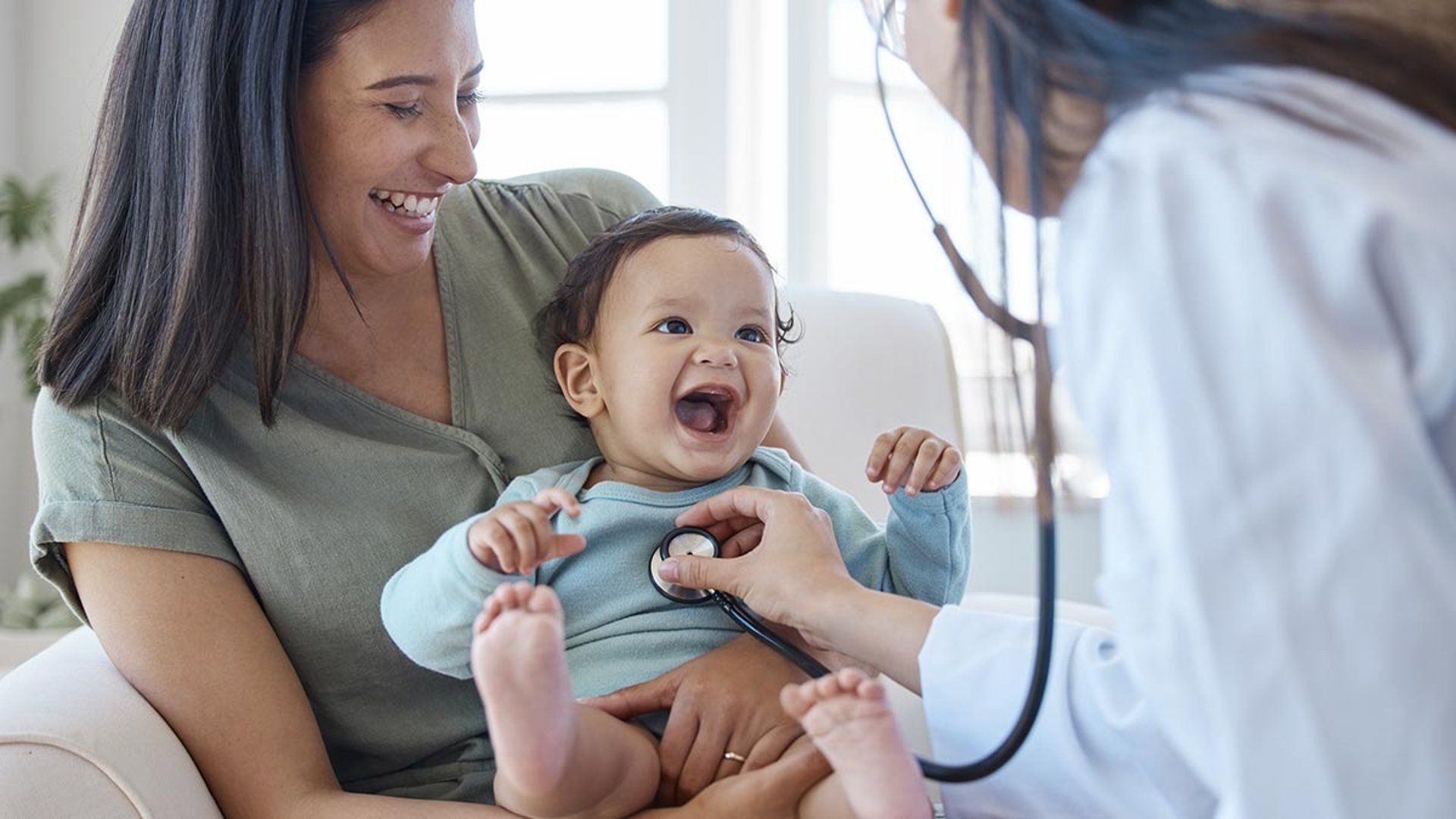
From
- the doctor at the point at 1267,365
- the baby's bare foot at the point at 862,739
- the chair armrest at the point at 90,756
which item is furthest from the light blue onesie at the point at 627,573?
the doctor at the point at 1267,365

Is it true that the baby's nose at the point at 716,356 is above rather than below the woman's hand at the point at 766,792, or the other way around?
above

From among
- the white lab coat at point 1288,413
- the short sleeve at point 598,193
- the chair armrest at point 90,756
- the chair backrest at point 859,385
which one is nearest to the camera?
the white lab coat at point 1288,413

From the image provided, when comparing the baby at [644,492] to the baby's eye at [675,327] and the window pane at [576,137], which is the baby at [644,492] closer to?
the baby's eye at [675,327]

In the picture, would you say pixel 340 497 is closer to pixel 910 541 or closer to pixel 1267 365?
pixel 910 541

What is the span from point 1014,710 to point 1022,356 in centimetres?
33

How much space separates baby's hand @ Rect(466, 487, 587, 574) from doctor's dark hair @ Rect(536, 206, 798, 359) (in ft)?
1.22

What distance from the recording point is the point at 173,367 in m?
1.27

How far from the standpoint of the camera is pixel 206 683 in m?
1.25

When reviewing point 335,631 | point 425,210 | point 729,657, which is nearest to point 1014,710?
point 729,657

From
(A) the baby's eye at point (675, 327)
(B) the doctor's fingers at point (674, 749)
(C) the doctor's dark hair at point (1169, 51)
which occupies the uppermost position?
(C) the doctor's dark hair at point (1169, 51)

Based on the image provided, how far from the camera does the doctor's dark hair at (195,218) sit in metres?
1.28

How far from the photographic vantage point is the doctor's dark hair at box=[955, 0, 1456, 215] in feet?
2.57

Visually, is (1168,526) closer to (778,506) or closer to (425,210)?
(778,506)

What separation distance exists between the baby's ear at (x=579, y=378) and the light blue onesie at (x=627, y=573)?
62mm
